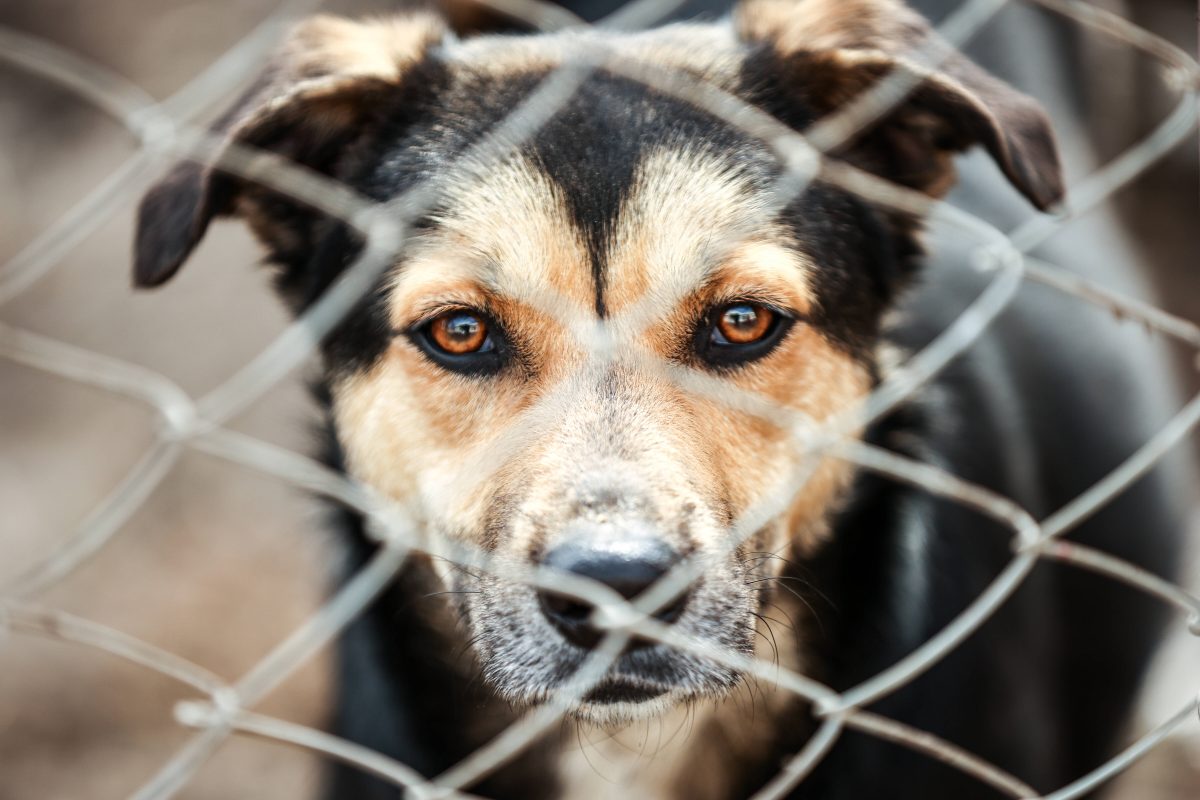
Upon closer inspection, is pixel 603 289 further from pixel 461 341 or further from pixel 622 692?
pixel 622 692

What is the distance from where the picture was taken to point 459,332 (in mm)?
2250

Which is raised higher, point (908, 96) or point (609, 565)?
point (908, 96)

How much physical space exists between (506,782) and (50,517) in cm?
237

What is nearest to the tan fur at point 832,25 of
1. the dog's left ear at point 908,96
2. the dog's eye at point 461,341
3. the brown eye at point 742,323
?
the dog's left ear at point 908,96

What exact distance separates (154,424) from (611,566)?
3.17 meters

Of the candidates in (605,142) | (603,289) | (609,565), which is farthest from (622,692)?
(605,142)

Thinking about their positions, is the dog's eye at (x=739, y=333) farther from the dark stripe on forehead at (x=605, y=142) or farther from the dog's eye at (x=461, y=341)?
the dog's eye at (x=461, y=341)

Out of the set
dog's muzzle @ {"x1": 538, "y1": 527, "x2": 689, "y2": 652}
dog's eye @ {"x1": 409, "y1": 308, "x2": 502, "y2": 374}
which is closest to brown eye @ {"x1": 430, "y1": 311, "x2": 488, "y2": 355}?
dog's eye @ {"x1": 409, "y1": 308, "x2": 502, "y2": 374}

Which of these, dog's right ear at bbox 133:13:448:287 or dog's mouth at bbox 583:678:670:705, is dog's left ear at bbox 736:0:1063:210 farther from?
dog's mouth at bbox 583:678:670:705

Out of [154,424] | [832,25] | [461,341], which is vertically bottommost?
[461,341]

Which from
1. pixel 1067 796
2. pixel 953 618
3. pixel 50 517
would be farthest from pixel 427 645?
pixel 50 517

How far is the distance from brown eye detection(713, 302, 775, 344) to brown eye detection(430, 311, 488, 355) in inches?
17.9

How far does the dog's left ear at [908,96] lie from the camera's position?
7.06 ft

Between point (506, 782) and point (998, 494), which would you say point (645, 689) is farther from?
point (998, 494)
